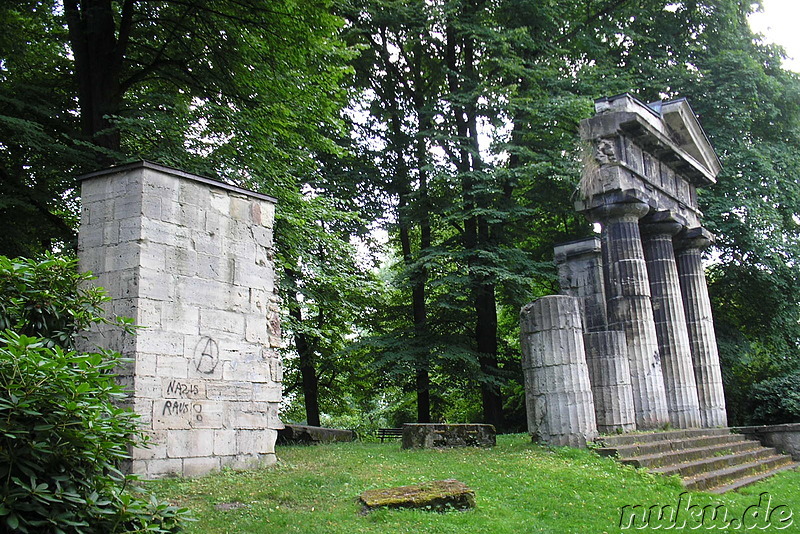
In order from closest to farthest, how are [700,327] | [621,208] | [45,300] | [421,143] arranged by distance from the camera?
[45,300], [621,208], [700,327], [421,143]

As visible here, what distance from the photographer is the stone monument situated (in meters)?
15.7

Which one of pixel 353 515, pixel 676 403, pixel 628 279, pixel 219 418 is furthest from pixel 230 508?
pixel 676 403

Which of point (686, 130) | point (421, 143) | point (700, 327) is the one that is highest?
point (421, 143)

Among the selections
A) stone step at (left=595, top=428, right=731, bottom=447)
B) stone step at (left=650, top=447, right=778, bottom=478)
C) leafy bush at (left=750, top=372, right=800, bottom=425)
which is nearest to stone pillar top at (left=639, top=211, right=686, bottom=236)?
stone step at (left=595, top=428, right=731, bottom=447)

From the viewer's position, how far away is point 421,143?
22953mm

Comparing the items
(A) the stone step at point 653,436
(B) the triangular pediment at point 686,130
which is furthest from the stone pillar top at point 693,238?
(A) the stone step at point 653,436

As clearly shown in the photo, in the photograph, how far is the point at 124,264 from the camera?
9078 mm

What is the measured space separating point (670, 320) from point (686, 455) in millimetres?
4810

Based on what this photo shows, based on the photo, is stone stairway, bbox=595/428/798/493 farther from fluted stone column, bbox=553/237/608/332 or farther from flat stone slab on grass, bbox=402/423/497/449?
fluted stone column, bbox=553/237/608/332

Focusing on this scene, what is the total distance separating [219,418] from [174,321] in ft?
5.05

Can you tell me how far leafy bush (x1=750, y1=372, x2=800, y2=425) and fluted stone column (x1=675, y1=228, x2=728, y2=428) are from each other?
1.32 m

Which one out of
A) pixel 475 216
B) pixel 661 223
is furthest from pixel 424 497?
pixel 475 216

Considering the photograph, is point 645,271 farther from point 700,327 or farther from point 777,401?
point 777,401

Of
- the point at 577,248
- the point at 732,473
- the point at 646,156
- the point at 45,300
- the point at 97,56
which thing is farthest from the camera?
the point at 577,248
